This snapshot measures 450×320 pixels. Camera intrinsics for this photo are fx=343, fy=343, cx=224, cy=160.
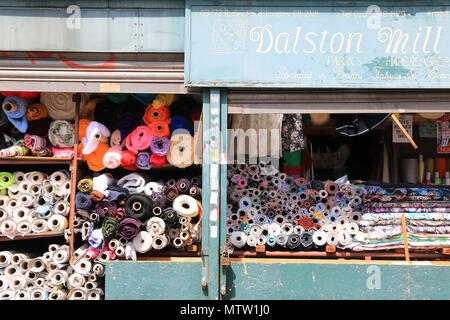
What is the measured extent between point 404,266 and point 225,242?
216 centimetres

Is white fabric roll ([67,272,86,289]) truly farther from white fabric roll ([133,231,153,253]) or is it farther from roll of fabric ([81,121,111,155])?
roll of fabric ([81,121,111,155])

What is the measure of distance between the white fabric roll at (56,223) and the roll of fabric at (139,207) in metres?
0.94

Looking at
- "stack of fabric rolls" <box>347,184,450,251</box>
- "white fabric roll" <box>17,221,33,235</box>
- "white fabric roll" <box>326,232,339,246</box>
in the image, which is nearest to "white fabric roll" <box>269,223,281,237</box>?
"white fabric roll" <box>326,232,339,246</box>

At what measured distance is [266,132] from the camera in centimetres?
504

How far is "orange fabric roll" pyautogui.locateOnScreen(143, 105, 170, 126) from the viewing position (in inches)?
187

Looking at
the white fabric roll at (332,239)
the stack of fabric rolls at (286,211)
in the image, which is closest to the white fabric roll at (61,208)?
the stack of fabric rolls at (286,211)

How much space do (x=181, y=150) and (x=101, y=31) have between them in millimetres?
1790

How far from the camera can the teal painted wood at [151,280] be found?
4117 millimetres

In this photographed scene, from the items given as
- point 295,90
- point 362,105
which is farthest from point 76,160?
point 362,105

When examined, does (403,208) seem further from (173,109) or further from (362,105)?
(173,109)

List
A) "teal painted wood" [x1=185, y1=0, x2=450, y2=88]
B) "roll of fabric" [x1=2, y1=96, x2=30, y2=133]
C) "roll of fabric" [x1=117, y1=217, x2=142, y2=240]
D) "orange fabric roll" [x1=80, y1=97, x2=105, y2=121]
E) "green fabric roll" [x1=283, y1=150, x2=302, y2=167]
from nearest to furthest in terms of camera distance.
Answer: "teal painted wood" [x1=185, y1=0, x2=450, y2=88] → "roll of fabric" [x1=117, y1=217, x2=142, y2=240] → "roll of fabric" [x1=2, y1=96, x2=30, y2=133] → "orange fabric roll" [x1=80, y1=97, x2=105, y2=121] → "green fabric roll" [x1=283, y1=150, x2=302, y2=167]

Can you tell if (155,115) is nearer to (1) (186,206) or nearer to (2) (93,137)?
(2) (93,137)

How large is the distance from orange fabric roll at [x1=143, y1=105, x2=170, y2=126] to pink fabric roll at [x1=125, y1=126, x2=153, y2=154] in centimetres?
13

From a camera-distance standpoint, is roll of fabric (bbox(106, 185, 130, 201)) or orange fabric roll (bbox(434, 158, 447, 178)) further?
orange fabric roll (bbox(434, 158, 447, 178))
